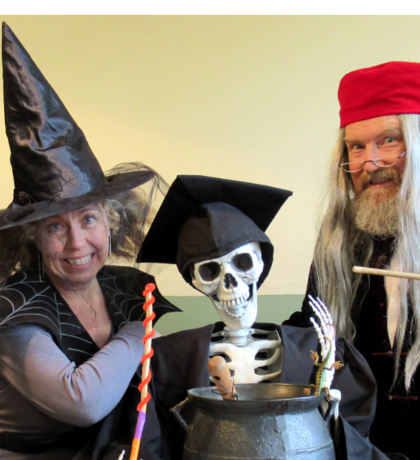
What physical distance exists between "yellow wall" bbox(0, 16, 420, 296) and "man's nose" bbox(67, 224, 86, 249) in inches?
33.1

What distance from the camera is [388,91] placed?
4.52 feet

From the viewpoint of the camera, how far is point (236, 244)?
1.12 metres

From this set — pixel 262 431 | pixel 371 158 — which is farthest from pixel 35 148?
pixel 371 158

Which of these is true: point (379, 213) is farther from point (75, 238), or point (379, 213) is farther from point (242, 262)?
point (75, 238)

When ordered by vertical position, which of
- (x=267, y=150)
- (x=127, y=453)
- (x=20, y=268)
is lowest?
(x=127, y=453)

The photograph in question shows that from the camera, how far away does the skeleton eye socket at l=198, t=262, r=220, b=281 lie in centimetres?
116

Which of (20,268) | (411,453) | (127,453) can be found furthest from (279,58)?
(127,453)

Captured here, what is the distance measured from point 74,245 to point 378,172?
79 centimetres

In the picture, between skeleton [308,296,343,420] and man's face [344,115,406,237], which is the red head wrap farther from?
skeleton [308,296,343,420]

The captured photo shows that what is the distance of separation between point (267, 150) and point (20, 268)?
1098 millimetres

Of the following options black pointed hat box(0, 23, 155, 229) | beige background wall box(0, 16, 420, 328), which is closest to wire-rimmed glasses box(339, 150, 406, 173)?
beige background wall box(0, 16, 420, 328)

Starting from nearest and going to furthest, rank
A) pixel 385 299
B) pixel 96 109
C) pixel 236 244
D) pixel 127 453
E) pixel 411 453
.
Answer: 1. pixel 127 453
2. pixel 236 244
3. pixel 411 453
4. pixel 385 299
5. pixel 96 109

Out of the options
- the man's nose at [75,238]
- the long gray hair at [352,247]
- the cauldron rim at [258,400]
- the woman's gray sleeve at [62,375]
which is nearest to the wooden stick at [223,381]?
the cauldron rim at [258,400]

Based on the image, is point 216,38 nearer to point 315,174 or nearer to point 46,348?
point 315,174
